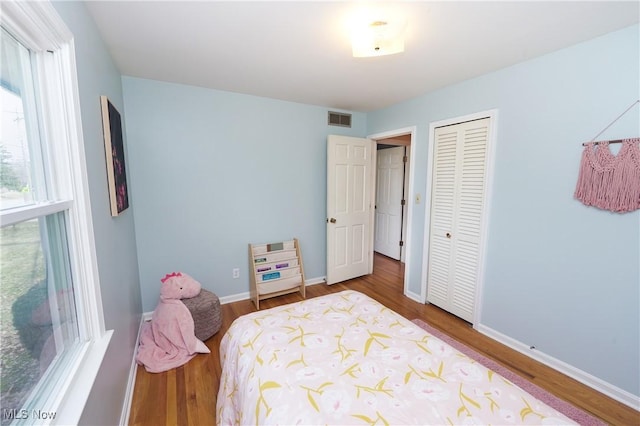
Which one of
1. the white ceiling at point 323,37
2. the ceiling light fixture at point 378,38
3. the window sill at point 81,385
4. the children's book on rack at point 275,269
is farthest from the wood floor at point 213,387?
the ceiling light fixture at point 378,38

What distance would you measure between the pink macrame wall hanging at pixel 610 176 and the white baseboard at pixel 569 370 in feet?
3.84

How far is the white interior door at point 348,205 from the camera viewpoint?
3.36 metres

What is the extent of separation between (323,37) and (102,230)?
1.72 m

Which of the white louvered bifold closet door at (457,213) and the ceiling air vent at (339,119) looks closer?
the white louvered bifold closet door at (457,213)

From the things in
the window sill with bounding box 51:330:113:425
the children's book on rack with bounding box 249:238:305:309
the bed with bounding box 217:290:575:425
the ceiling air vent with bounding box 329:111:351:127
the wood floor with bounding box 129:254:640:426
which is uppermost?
the ceiling air vent with bounding box 329:111:351:127

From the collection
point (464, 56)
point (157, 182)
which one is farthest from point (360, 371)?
point (157, 182)

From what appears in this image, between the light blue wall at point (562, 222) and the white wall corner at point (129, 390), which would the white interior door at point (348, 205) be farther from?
the white wall corner at point (129, 390)

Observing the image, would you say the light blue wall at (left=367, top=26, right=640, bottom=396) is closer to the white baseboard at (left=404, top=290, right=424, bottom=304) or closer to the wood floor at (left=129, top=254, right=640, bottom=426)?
the wood floor at (left=129, top=254, right=640, bottom=426)

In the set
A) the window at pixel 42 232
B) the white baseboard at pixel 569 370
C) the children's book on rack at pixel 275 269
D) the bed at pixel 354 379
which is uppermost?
the window at pixel 42 232

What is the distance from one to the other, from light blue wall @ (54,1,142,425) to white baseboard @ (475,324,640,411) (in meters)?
2.82

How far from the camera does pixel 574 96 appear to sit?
5.97ft

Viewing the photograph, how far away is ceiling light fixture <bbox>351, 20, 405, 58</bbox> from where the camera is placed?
154 cm

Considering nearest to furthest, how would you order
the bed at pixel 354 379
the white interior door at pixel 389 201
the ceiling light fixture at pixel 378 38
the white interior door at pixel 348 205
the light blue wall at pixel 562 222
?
the bed at pixel 354 379 → the ceiling light fixture at pixel 378 38 → the light blue wall at pixel 562 222 → the white interior door at pixel 348 205 → the white interior door at pixel 389 201

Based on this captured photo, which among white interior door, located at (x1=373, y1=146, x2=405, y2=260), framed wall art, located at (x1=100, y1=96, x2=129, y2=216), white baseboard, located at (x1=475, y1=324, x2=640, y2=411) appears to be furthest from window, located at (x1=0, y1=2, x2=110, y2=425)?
white interior door, located at (x1=373, y1=146, x2=405, y2=260)
